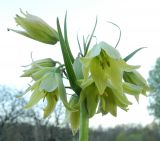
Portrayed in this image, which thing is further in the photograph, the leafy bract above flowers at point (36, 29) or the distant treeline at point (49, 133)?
the distant treeline at point (49, 133)

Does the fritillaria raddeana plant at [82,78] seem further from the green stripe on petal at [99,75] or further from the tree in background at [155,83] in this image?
the tree in background at [155,83]

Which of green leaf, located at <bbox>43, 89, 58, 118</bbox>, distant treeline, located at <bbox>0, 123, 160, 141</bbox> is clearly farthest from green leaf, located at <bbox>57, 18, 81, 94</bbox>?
distant treeline, located at <bbox>0, 123, 160, 141</bbox>

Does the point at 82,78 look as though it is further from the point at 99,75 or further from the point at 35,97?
the point at 35,97

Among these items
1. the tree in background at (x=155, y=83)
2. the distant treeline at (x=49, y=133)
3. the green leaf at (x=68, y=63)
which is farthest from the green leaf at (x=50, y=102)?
the distant treeline at (x=49, y=133)

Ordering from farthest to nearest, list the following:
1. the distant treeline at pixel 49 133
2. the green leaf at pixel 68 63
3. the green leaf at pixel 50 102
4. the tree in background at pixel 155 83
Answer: the distant treeline at pixel 49 133 < the tree in background at pixel 155 83 < the green leaf at pixel 50 102 < the green leaf at pixel 68 63

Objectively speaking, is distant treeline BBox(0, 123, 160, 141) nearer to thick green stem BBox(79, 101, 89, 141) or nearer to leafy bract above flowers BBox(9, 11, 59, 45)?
leafy bract above flowers BBox(9, 11, 59, 45)

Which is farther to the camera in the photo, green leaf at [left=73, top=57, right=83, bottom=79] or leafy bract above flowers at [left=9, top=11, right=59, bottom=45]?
leafy bract above flowers at [left=9, top=11, right=59, bottom=45]

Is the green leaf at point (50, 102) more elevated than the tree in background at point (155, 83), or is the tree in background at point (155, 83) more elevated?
the tree in background at point (155, 83)

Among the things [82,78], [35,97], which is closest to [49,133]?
[35,97]
